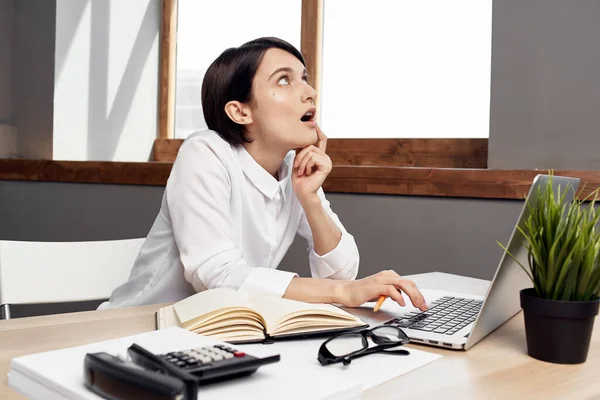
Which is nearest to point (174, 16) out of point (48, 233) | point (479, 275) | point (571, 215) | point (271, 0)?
point (271, 0)

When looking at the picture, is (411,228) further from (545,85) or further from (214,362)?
(214,362)

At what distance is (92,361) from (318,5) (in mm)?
2258

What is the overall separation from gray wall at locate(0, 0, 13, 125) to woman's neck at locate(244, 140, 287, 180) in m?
2.04

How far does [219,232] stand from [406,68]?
138 cm

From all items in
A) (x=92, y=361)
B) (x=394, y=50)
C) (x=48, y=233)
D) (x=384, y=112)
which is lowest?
(x=48, y=233)

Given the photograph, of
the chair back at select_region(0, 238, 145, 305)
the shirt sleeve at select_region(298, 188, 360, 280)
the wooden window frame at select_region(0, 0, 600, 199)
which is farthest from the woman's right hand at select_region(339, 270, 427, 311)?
the wooden window frame at select_region(0, 0, 600, 199)

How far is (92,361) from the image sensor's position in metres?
0.49

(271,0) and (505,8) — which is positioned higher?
(271,0)

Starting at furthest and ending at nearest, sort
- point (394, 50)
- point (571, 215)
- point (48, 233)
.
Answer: point (48, 233) → point (394, 50) → point (571, 215)

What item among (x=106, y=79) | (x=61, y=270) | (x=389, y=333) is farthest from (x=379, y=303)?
(x=106, y=79)

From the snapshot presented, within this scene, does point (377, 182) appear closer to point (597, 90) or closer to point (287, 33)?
point (597, 90)

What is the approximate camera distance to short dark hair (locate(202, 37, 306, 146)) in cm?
140

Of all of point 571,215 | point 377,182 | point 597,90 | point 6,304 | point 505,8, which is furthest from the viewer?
point 377,182

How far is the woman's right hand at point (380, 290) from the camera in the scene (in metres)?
0.95
